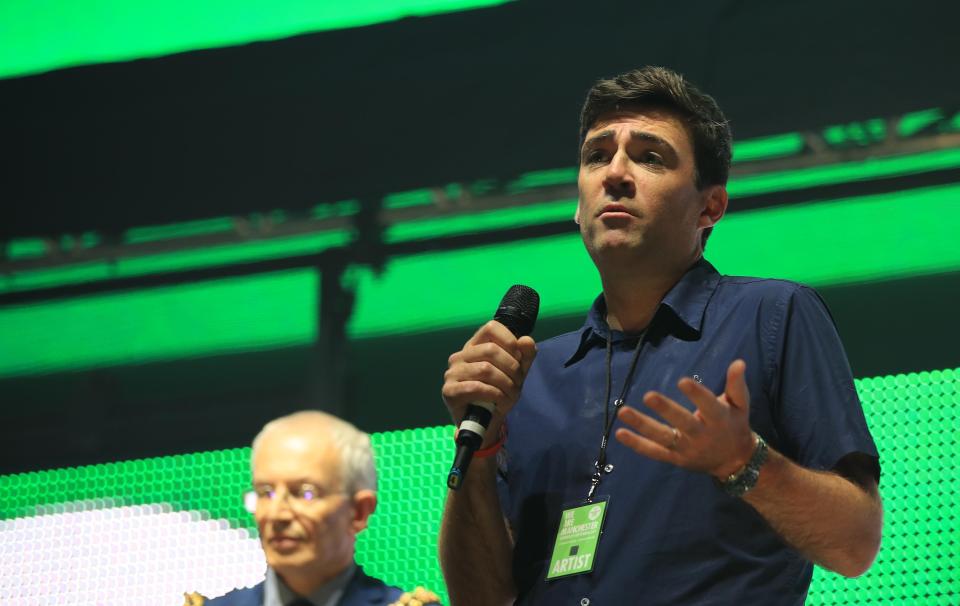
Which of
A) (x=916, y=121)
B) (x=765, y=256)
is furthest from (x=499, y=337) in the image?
(x=916, y=121)

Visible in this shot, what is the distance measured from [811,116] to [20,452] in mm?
2097

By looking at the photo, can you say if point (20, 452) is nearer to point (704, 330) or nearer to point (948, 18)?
point (704, 330)

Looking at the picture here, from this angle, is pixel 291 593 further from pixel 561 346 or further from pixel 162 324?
pixel 162 324

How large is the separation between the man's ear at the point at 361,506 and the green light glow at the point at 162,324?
1625 millimetres

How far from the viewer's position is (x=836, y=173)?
9.18 feet

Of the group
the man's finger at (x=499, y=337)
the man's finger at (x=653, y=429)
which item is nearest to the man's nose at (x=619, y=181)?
the man's finger at (x=499, y=337)

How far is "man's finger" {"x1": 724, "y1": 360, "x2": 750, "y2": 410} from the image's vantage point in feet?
4.25

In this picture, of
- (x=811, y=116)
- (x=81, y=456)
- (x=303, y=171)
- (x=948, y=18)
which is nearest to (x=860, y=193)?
(x=811, y=116)

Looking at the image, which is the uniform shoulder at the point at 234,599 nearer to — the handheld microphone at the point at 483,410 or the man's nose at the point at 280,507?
the man's nose at the point at 280,507

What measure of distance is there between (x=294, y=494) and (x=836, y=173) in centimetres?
184

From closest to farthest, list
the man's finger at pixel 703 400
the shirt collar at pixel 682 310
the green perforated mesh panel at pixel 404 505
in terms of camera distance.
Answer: the man's finger at pixel 703 400, the shirt collar at pixel 682 310, the green perforated mesh panel at pixel 404 505

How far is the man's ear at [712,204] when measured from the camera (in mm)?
1904

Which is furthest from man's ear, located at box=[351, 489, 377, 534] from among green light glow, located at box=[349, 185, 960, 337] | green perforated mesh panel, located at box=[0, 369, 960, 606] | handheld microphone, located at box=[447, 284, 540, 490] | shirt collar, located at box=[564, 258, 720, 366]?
green light glow, located at box=[349, 185, 960, 337]

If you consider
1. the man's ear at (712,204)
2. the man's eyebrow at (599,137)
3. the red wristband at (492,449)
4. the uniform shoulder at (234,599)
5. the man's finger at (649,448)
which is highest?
the man's eyebrow at (599,137)
